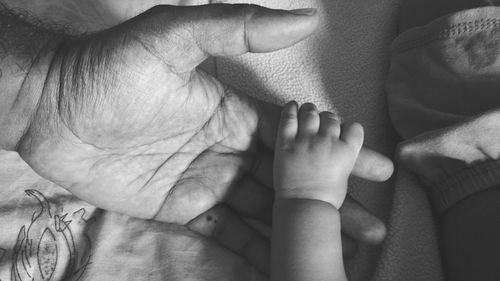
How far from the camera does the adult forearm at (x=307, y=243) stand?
0.56 m

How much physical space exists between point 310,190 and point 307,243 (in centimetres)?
7

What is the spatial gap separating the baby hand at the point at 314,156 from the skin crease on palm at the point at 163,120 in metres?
0.04

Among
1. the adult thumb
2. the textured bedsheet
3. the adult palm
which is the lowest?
the textured bedsheet

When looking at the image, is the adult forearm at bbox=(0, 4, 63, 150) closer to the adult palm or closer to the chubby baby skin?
the adult palm

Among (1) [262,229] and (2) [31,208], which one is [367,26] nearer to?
(1) [262,229]

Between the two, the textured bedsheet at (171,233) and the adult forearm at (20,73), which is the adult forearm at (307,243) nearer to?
the textured bedsheet at (171,233)

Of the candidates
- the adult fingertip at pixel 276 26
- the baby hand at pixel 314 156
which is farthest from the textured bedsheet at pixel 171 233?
the adult fingertip at pixel 276 26

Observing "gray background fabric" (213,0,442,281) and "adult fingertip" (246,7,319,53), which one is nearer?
"adult fingertip" (246,7,319,53)

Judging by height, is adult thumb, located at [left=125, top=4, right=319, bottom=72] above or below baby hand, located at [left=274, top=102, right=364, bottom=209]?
above

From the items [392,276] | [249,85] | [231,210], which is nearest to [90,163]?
[231,210]

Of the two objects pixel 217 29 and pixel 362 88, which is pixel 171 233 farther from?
pixel 362 88

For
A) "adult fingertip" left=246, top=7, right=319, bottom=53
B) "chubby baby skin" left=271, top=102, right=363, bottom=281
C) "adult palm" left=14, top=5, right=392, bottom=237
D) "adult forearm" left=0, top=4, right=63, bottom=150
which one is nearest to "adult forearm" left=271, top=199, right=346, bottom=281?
"chubby baby skin" left=271, top=102, right=363, bottom=281

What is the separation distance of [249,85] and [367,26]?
27cm

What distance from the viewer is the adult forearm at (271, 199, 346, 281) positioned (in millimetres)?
555
